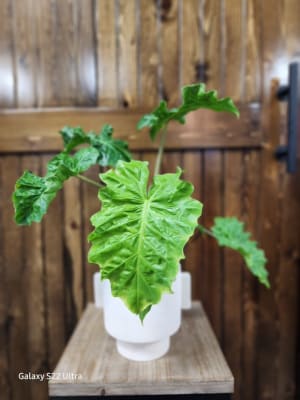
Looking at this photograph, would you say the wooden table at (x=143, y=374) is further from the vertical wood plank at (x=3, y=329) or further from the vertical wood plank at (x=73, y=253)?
the vertical wood plank at (x=3, y=329)

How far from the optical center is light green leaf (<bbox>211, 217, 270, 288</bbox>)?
0.95m

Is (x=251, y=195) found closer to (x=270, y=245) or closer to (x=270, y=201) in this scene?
(x=270, y=201)

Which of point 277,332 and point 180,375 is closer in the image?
point 180,375

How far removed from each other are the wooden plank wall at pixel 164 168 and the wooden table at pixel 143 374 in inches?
16.2

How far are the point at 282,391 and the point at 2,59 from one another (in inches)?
68.9

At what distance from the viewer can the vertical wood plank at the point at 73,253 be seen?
126 cm

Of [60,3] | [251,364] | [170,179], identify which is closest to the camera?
[170,179]

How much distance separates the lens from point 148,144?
1222 mm

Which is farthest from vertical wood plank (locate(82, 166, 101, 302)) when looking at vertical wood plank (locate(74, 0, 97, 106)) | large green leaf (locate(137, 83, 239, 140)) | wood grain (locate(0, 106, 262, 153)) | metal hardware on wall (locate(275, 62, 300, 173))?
→ metal hardware on wall (locate(275, 62, 300, 173))

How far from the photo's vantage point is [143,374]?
79 centimetres

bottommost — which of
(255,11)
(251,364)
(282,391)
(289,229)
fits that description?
(282,391)

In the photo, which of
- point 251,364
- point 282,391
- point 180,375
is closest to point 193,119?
point 180,375

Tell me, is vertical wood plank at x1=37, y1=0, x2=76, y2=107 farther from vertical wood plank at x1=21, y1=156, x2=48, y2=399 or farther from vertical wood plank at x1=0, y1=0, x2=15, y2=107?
vertical wood plank at x1=21, y1=156, x2=48, y2=399

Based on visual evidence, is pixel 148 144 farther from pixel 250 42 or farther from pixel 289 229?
pixel 289 229
